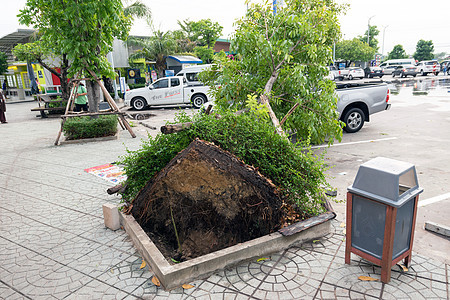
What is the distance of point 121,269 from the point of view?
3.30m

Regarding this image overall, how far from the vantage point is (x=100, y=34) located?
9.84 metres

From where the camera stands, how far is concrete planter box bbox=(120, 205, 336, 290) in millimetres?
2963

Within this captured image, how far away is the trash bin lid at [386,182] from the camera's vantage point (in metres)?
2.71

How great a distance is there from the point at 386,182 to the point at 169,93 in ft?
53.4

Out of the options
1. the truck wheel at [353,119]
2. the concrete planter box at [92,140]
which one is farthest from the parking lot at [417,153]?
the concrete planter box at [92,140]

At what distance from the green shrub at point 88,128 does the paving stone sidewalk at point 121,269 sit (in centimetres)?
510

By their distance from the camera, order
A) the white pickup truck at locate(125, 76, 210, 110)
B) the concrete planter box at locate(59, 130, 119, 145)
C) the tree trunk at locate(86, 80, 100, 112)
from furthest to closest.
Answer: the white pickup truck at locate(125, 76, 210, 110)
the tree trunk at locate(86, 80, 100, 112)
the concrete planter box at locate(59, 130, 119, 145)

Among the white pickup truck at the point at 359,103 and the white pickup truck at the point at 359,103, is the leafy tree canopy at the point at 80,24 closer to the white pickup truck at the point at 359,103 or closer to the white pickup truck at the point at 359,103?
the white pickup truck at the point at 359,103

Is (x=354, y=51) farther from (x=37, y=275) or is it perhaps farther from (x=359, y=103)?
(x=37, y=275)

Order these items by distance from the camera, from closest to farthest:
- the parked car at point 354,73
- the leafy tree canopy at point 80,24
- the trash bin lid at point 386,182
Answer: the trash bin lid at point 386,182
the leafy tree canopy at point 80,24
the parked car at point 354,73

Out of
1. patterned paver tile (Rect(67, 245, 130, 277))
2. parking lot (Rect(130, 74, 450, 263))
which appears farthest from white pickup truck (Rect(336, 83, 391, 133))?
patterned paver tile (Rect(67, 245, 130, 277))

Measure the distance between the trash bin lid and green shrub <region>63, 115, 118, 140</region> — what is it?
8977mm

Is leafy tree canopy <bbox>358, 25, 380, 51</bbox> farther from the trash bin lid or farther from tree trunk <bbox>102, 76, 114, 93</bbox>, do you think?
the trash bin lid

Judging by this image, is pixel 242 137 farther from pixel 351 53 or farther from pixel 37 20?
pixel 351 53
